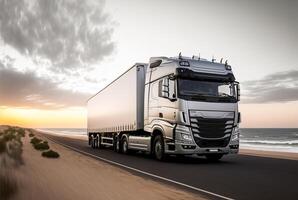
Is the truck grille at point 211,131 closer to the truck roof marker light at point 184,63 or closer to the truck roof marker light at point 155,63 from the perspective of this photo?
the truck roof marker light at point 184,63

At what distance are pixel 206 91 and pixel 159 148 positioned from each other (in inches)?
125

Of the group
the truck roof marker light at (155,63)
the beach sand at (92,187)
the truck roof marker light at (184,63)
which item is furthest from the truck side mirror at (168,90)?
the beach sand at (92,187)

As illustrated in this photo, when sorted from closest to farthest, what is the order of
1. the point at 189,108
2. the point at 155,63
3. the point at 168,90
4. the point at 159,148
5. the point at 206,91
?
1. the point at 189,108
2. the point at 168,90
3. the point at 206,91
4. the point at 159,148
5. the point at 155,63

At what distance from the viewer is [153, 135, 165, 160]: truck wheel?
16.8 meters

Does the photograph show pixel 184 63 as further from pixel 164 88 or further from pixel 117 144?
pixel 117 144

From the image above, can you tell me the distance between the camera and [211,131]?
15.8 metres

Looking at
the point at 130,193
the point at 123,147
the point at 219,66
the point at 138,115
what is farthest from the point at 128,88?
the point at 130,193

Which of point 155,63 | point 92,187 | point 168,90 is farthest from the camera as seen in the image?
point 155,63

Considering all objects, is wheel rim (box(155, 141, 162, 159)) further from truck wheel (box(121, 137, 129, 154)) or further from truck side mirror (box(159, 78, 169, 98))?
truck wheel (box(121, 137, 129, 154))

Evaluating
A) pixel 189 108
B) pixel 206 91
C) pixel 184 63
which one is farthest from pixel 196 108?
pixel 184 63

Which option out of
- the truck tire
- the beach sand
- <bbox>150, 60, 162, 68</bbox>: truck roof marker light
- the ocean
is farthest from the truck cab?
the ocean

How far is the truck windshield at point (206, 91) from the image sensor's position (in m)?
15.6

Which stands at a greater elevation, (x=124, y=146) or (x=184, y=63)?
(x=184, y=63)

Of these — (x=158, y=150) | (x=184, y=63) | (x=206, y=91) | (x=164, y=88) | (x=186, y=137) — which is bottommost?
(x=158, y=150)
